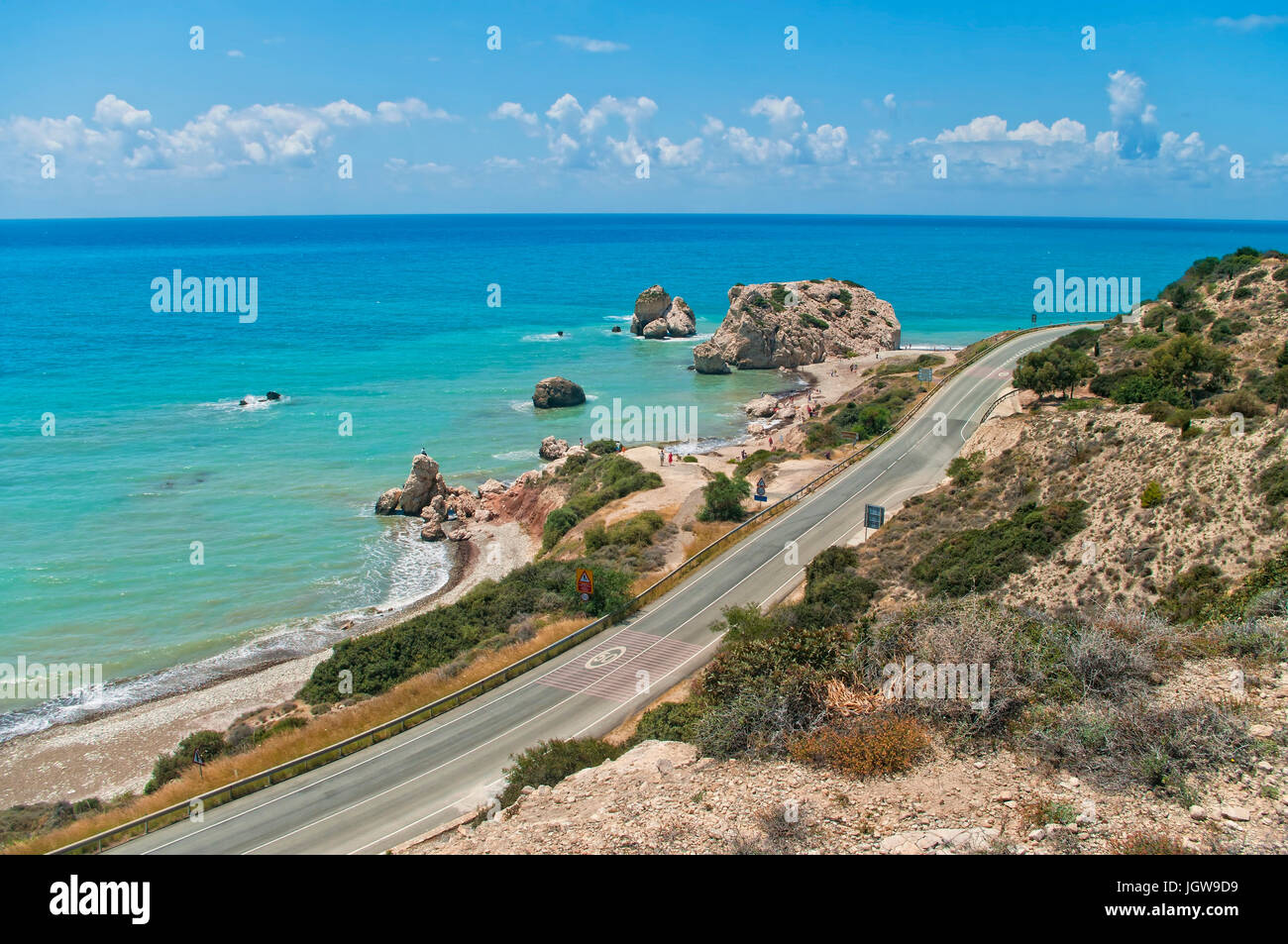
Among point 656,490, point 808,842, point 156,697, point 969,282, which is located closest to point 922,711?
point 808,842

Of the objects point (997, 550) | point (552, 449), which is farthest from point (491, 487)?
point (997, 550)

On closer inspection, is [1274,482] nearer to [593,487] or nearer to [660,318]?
[593,487]

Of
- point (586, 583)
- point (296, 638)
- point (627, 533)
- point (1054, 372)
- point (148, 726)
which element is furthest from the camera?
point (1054, 372)

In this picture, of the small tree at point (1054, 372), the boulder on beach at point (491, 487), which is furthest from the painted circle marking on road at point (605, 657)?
the small tree at point (1054, 372)

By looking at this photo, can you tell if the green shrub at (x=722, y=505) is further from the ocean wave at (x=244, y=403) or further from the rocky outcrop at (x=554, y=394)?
the ocean wave at (x=244, y=403)

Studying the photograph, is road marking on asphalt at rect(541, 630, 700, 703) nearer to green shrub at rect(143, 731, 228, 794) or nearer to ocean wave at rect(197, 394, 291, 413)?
green shrub at rect(143, 731, 228, 794)
